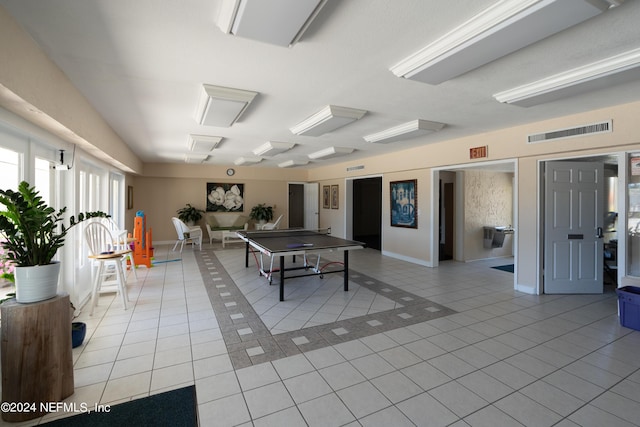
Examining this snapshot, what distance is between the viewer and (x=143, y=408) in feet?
6.38

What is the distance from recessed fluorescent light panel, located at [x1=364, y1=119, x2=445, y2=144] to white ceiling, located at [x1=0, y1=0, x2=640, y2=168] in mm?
197

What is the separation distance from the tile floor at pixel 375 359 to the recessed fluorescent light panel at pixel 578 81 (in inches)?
100

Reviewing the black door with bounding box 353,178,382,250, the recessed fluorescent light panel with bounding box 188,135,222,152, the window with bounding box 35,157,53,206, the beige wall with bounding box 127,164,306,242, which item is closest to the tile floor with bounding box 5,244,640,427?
the window with bounding box 35,157,53,206

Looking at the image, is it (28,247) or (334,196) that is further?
(334,196)

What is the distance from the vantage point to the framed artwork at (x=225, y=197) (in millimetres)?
9883

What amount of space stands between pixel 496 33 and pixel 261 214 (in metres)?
8.93

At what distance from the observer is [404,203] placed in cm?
697

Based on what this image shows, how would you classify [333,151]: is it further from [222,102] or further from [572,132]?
[572,132]

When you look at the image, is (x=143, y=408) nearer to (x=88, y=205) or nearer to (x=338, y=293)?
(x=338, y=293)

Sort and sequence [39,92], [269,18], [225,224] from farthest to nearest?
[225,224], [39,92], [269,18]

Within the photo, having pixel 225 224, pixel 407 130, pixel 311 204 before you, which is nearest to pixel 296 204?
pixel 311 204

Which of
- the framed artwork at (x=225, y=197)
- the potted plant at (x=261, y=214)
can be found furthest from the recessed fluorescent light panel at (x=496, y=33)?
the framed artwork at (x=225, y=197)

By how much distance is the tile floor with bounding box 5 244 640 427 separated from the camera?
194 centimetres

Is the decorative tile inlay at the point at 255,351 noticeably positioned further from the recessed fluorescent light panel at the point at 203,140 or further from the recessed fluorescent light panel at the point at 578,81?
the recessed fluorescent light panel at the point at 203,140
